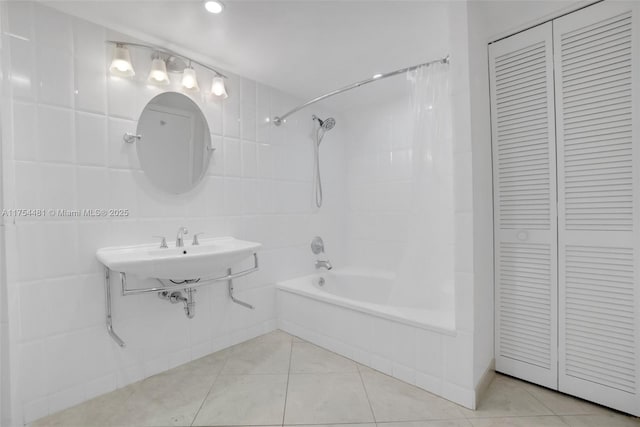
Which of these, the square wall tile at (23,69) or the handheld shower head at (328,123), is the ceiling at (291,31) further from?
the handheld shower head at (328,123)

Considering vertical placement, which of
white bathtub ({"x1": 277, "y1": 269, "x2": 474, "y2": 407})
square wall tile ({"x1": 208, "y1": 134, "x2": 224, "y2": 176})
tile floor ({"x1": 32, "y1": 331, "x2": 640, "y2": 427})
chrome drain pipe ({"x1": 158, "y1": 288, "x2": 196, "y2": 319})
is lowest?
tile floor ({"x1": 32, "y1": 331, "x2": 640, "y2": 427})

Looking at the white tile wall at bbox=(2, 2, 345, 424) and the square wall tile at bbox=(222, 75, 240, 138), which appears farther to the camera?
the square wall tile at bbox=(222, 75, 240, 138)

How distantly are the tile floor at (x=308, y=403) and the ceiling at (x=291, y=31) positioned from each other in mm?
1982

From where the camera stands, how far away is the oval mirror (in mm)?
1771

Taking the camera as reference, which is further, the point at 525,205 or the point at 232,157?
the point at 232,157

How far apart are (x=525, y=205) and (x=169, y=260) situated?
6.18ft

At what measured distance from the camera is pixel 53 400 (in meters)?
1.44

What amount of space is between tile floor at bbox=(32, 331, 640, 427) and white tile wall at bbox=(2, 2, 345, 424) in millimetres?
188

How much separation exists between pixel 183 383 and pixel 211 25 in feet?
6.56

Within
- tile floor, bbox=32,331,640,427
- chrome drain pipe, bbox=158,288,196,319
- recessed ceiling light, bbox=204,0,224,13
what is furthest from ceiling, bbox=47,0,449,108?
tile floor, bbox=32,331,640,427

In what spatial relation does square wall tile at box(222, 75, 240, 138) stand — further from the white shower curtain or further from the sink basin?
the white shower curtain

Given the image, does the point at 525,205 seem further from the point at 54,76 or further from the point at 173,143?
the point at 54,76

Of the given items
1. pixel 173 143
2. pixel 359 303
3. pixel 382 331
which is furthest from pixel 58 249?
pixel 382 331

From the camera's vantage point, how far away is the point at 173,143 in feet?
6.18
